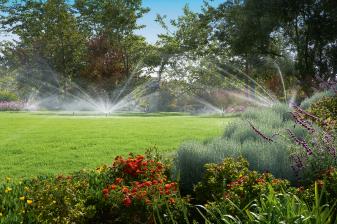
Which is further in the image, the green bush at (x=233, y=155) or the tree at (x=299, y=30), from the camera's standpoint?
the tree at (x=299, y=30)

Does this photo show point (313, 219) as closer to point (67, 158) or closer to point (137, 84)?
point (67, 158)

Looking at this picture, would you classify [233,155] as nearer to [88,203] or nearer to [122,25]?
[88,203]

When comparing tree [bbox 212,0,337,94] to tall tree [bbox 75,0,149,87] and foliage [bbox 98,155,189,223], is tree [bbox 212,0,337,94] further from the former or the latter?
foliage [bbox 98,155,189,223]

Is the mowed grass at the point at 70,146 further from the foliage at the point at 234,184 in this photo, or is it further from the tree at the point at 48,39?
the tree at the point at 48,39

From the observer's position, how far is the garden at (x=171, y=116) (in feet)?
16.2

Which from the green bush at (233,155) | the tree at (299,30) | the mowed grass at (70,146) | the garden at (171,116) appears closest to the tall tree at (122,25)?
the garden at (171,116)

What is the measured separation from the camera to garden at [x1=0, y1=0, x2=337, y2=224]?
495cm

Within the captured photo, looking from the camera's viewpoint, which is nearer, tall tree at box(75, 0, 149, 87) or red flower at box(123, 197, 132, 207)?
red flower at box(123, 197, 132, 207)

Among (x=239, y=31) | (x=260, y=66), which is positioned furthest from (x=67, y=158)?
(x=260, y=66)

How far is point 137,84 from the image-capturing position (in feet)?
155

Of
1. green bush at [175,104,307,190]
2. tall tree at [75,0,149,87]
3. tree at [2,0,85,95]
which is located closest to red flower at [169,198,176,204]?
green bush at [175,104,307,190]

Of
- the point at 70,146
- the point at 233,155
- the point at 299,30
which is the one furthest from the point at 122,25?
the point at 233,155

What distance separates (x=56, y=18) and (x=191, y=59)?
53.2ft

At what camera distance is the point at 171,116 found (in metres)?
27.2
